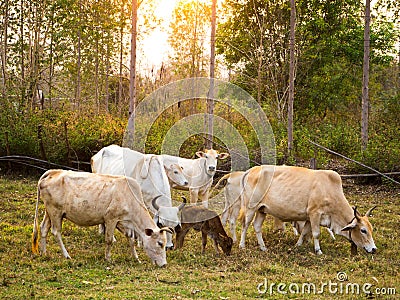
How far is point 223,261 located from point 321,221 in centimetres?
193

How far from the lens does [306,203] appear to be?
31.3 feet

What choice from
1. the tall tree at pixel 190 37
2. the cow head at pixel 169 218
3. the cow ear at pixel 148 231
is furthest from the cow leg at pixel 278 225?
the tall tree at pixel 190 37

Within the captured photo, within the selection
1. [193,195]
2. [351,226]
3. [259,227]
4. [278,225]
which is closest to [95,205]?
[259,227]

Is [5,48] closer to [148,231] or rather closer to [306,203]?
[148,231]

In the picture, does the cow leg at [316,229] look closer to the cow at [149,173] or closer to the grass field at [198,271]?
the grass field at [198,271]

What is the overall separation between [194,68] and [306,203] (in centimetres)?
1653

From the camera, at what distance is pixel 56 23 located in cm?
2086

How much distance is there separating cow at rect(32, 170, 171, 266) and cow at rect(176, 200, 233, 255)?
32.6 inches

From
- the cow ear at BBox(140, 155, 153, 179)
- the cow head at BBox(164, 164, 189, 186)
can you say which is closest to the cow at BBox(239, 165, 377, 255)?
the cow ear at BBox(140, 155, 153, 179)

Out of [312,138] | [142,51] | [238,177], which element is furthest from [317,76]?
[238,177]

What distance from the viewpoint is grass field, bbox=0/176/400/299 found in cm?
687

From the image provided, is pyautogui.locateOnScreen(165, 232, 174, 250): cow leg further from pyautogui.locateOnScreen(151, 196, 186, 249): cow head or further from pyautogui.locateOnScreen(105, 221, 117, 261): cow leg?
pyautogui.locateOnScreen(105, 221, 117, 261): cow leg

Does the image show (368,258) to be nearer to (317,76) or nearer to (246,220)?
(246,220)

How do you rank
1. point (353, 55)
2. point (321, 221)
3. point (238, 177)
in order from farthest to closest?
point (353, 55) → point (238, 177) → point (321, 221)
